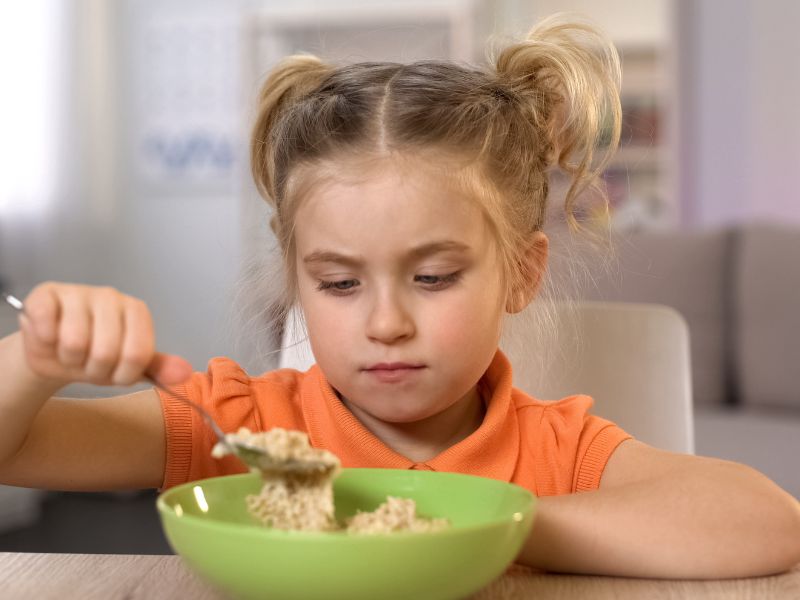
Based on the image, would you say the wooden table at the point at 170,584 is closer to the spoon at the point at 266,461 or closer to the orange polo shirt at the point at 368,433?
the spoon at the point at 266,461

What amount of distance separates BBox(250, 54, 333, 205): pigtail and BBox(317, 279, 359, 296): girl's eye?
226 millimetres

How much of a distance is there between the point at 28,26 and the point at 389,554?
14.0 ft

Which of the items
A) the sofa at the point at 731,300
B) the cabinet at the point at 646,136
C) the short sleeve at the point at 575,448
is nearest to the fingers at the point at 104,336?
the short sleeve at the point at 575,448

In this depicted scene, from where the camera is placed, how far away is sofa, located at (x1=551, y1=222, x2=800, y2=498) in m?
2.93

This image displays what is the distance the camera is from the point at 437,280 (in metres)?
0.96

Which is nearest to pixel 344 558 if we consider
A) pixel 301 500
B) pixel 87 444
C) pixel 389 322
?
pixel 301 500

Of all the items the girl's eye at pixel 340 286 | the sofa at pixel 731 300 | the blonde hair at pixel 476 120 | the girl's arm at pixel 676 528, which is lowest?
the sofa at pixel 731 300

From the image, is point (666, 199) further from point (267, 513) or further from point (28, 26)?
point (267, 513)

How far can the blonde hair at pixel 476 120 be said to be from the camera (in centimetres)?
104

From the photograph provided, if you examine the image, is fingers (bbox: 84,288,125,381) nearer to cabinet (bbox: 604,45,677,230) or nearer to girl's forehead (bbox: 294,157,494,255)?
girl's forehead (bbox: 294,157,494,255)

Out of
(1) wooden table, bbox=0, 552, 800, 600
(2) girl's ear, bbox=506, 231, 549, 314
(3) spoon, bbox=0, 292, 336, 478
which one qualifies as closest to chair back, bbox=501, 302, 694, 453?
→ (2) girl's ear, bbox=506, 231, 549, 314

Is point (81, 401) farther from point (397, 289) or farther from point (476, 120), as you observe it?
point (476, 120)

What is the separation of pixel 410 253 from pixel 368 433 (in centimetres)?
22

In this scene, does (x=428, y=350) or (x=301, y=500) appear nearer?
(x=301, y=500)
